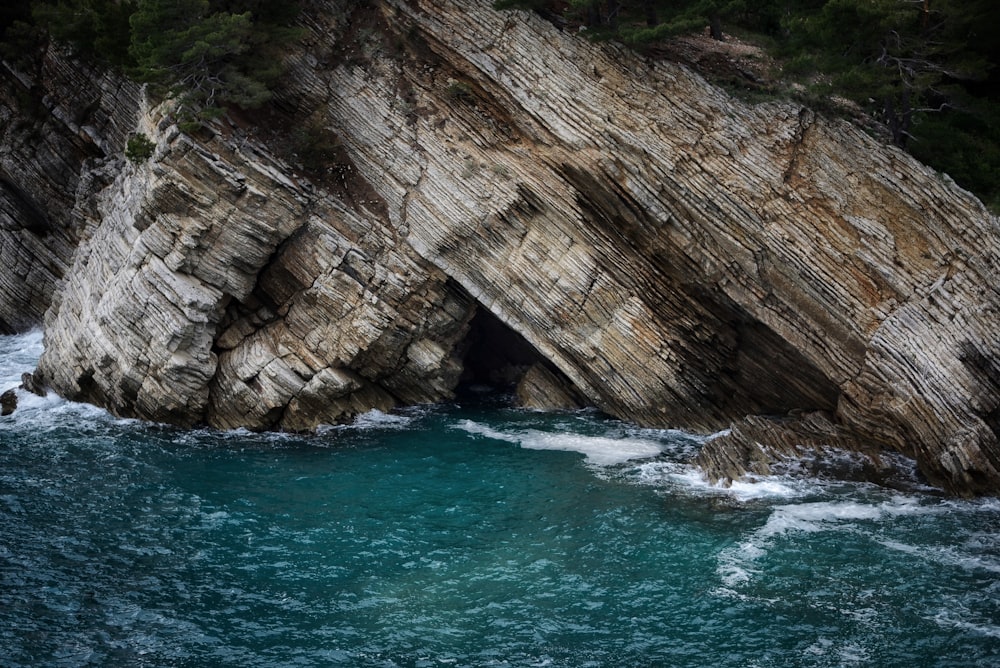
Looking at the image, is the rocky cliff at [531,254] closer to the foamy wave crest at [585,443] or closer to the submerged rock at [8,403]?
the submerged rock at [8,403]

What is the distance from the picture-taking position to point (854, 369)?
87.7ft

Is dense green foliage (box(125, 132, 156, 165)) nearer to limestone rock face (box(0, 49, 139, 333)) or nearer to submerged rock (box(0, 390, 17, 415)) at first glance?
submerged rock (box(0, 390, 17, 415))

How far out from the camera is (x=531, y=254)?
31.3 m

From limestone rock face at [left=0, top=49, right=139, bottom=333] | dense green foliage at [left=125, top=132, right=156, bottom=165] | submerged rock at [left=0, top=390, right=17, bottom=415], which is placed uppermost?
dense green foliage at [left=125, top=132, right=156, bottom=165]

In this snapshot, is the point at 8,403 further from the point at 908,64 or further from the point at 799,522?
the point at 908,64

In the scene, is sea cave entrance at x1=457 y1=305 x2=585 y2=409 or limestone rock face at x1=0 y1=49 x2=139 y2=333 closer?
sea cave entrance at x1=457 y1=305 x2=585 y2=409

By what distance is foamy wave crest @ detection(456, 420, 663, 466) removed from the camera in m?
28.7

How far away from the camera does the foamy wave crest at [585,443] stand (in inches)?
1128

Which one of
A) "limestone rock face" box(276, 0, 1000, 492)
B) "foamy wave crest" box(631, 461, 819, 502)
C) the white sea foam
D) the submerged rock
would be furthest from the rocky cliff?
the white sea foam

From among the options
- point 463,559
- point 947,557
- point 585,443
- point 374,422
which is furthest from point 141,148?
point 947,557

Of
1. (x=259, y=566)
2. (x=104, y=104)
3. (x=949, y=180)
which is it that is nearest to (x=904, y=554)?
(x=949, y=180)

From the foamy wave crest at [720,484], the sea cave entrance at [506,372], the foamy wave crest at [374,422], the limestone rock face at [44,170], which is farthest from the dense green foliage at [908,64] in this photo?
the limestone rock face at [44,170]

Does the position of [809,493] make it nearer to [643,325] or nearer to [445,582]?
[643,325]

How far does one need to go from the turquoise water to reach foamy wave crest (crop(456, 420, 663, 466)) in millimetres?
134
